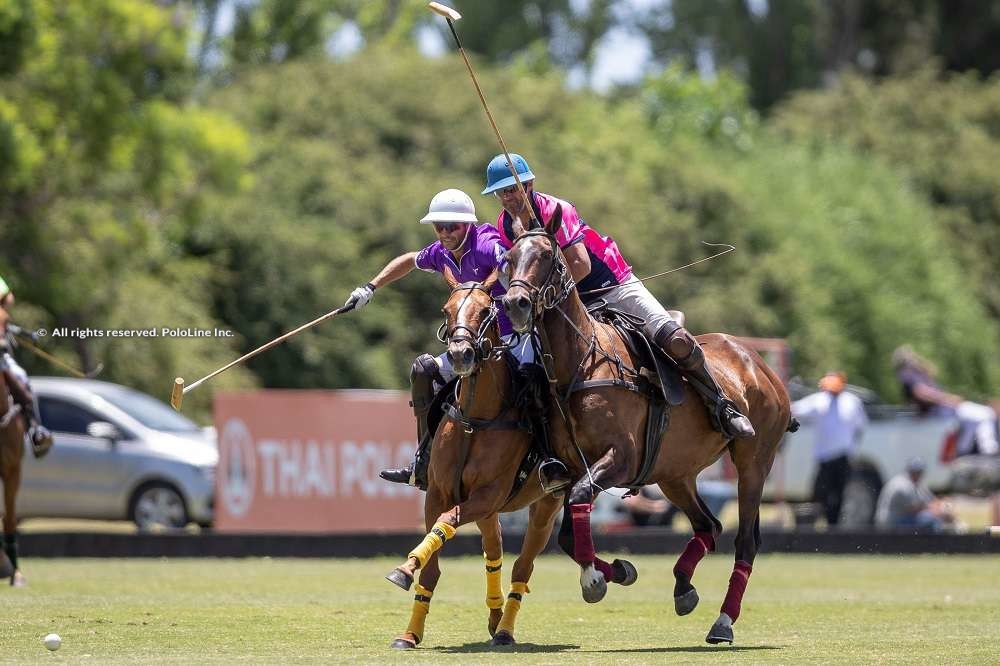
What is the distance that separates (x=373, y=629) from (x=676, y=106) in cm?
3773

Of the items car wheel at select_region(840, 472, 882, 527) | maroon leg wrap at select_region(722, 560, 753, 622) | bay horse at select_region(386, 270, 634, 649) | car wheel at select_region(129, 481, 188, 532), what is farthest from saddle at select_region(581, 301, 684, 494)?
car wheel at select_region(840, 472, 882, 527)

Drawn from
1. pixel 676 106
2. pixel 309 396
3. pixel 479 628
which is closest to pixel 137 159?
pixel 309 396

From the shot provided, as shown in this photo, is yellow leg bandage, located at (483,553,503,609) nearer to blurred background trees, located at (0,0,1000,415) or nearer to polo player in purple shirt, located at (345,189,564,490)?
polo player in purple shirt, located at (345,189,564,490)

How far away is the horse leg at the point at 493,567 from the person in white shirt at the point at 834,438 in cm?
1016

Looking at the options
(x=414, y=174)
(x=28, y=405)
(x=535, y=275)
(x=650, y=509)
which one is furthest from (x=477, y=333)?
(x=414, y=174)

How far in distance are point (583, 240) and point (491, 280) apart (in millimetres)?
1027

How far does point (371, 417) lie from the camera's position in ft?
65.3

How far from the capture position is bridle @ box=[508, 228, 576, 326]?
959 centimetres

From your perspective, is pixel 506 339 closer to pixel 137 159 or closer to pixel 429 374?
pixel 429 374

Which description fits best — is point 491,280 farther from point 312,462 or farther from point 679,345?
point 312,462

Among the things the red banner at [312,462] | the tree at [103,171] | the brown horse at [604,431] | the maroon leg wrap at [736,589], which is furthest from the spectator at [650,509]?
the maroon leg wrap at [736,589]

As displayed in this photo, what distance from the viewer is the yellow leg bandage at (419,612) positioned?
9.88m

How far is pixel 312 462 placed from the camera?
19.6 meters

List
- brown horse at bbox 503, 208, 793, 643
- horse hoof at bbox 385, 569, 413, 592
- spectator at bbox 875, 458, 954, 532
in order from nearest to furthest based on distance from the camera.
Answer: horse hoof at bbox 385, 569, 413, 592 → brown horse at bbox 503, 208, 793, 643 → spectator at bbox 875, 458, 954, 532
